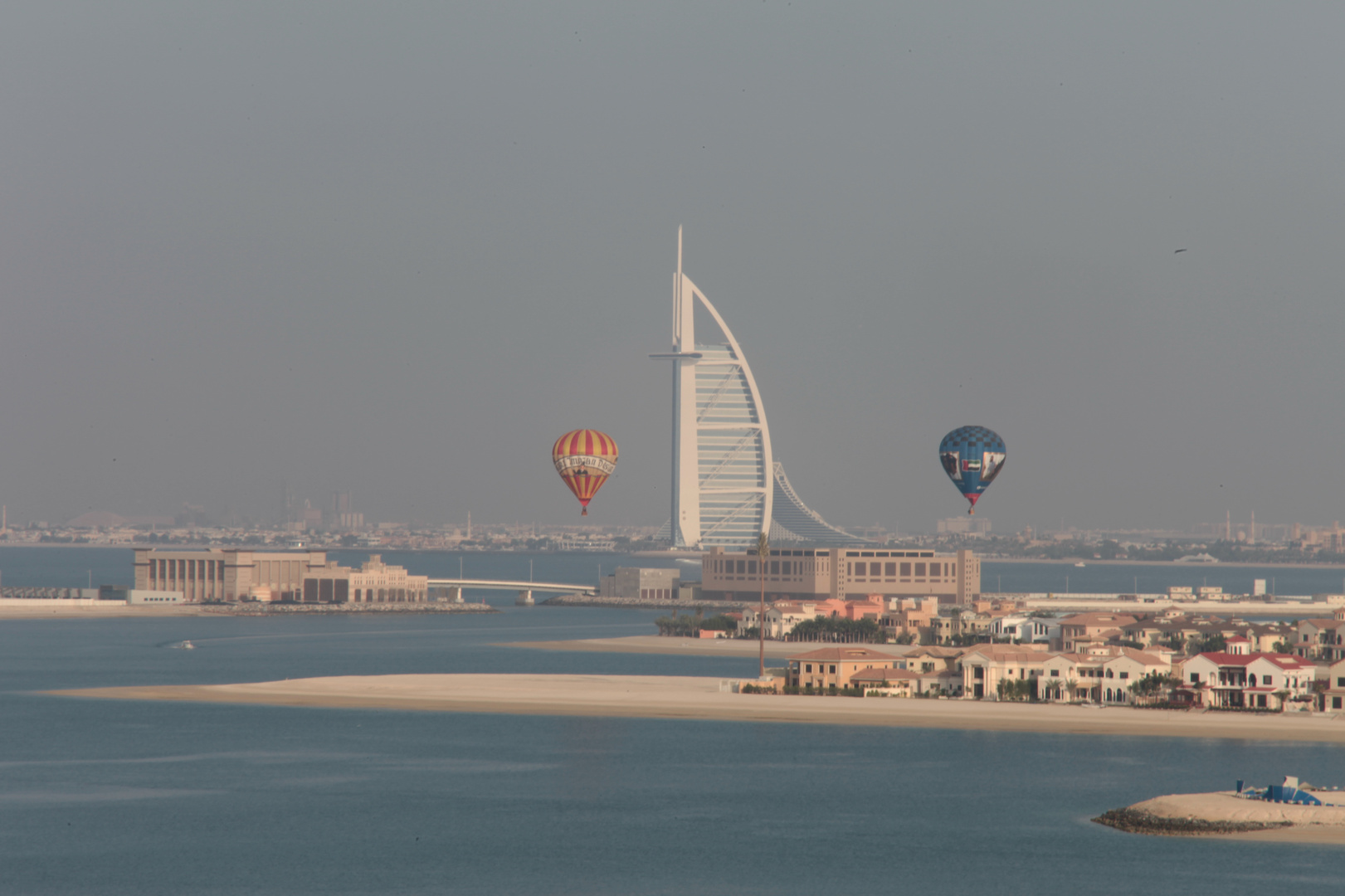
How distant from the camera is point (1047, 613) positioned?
353 feet

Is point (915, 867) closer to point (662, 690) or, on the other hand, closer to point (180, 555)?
point (662, 690)

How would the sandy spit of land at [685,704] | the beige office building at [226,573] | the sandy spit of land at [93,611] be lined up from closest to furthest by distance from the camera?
the sandy spit of land at [685,704] < the sandy spit of land at [93,611] < the beige office building at [226,573]

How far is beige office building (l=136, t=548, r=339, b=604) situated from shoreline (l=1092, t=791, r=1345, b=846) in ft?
356

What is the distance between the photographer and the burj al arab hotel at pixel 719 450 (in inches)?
7136

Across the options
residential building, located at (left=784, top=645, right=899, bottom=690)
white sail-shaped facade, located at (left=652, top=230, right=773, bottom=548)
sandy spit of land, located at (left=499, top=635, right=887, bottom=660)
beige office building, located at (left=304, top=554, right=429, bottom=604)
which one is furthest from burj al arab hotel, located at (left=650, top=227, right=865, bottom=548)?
residential building, located at (left=784, top=645, right=899, bottom=690)

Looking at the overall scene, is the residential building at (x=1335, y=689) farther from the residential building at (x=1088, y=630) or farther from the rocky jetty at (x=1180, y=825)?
the rocky jetty at (x=1180, y=825)

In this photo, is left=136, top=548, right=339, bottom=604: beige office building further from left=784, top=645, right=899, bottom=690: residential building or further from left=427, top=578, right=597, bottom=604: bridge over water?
left=784, top=645, right=899, bottom=690: residential building

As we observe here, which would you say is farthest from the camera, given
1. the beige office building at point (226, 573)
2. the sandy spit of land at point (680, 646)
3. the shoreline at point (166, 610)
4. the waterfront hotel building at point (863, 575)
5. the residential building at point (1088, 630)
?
the beige office building at point (226, 573)

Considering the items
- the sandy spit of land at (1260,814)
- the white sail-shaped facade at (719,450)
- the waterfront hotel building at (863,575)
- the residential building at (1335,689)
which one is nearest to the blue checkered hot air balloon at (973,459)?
the residential building at (1335,689)

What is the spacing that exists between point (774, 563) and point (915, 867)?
342 ft

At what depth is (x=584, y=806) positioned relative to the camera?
43.7m

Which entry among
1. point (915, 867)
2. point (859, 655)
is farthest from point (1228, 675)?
point (915, 867)

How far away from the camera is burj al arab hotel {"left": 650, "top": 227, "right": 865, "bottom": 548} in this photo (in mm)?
Result: 181250

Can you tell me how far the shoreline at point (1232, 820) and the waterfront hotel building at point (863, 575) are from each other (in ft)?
315
